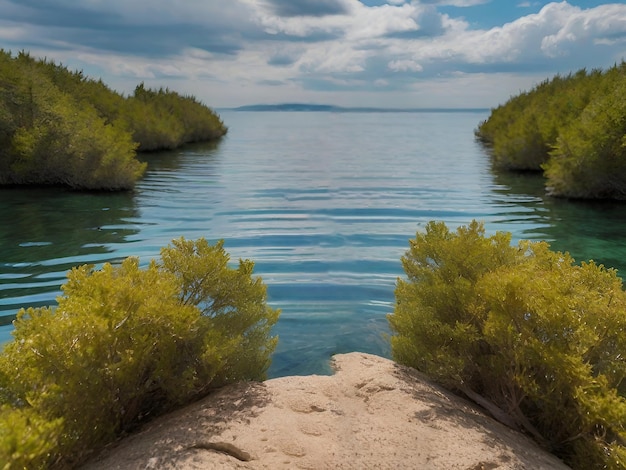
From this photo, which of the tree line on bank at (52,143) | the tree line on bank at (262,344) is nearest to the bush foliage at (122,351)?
the tree line on bank at (262,344)

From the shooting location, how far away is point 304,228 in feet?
48.3

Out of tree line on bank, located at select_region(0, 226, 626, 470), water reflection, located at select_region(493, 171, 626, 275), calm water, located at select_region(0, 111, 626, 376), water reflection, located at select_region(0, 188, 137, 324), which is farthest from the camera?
water reflection, located at select_region(493, 171, 626, 275)

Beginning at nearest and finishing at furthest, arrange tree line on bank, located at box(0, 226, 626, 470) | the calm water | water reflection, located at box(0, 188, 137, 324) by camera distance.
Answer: tree line on bank, located at box(0, 226, 626, 470)
the calm water
water reflection, located at box(0, 188, 137, 324)

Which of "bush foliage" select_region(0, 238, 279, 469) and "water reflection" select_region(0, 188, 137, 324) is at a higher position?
"bush foliage" select_region(0, 238, 279, 469)

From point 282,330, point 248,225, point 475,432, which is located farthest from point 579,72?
point 475,432

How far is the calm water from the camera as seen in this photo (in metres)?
8.47

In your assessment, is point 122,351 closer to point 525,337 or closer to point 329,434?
point 329,434

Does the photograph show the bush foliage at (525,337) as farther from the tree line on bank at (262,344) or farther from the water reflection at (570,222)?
the water reflection at (570,222)

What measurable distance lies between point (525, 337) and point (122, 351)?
307 centimetres

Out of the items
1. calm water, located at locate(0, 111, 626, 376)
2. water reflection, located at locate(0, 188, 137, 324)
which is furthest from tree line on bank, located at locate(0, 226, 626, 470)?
water reflection, located at locate(0, 188, 137, 324)

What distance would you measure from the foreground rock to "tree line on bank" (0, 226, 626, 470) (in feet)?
0.89

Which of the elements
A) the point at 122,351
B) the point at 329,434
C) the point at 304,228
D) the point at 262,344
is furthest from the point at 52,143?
the point at 329,434

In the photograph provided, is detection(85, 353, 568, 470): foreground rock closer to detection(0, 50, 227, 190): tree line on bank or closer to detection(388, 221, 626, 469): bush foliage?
detection(388, 221, 626, 469): bush foliage

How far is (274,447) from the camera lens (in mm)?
3721
